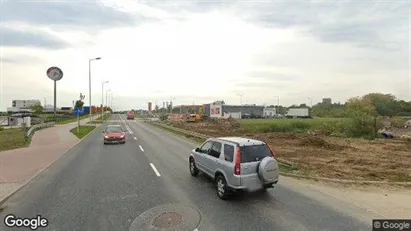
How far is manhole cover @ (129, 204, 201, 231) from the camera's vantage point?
725 centimetres

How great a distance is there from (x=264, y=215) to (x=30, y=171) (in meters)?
10.7

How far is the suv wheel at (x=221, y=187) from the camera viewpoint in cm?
938

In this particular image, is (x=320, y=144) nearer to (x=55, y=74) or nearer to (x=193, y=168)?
(x=193, y=168)

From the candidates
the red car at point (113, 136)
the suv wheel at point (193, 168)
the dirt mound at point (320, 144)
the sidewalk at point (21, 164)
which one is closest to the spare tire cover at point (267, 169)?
the suv wheel at point (193, 168)

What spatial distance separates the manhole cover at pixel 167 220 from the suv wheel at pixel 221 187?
1.84m

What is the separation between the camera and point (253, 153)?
31.2 feet

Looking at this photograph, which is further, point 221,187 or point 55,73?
point 55,73

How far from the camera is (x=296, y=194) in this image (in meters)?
10.1

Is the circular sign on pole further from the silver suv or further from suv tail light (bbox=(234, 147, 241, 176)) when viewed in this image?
suv tail light (bbox=(234, 147, 241, 176))

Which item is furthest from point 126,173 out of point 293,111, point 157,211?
point 293,111

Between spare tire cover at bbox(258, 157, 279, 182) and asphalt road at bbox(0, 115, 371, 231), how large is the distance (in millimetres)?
712

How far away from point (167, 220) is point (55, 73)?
64721 millimetres

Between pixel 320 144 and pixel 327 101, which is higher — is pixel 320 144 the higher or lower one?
the lower one

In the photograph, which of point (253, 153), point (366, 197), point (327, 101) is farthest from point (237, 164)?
point (327, 101)
